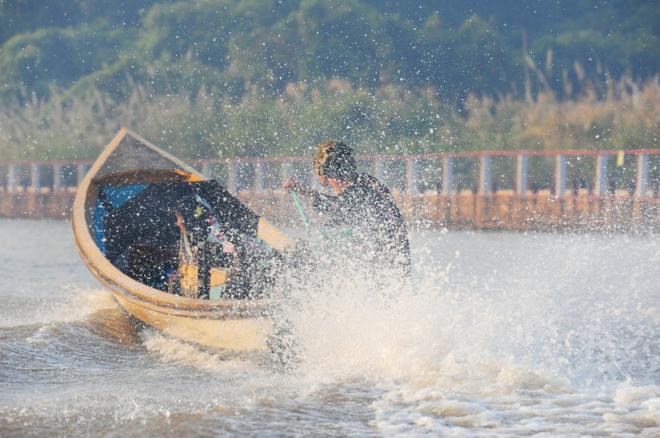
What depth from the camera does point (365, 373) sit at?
29.0ft

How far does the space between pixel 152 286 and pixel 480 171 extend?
692 inches

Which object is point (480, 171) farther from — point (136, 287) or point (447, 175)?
point (136, 287)

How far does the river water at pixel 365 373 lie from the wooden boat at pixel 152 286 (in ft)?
0.82

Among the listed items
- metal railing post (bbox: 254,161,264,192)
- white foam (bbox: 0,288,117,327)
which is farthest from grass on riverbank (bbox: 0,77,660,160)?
white foam (bbox: 0,288,117,327)

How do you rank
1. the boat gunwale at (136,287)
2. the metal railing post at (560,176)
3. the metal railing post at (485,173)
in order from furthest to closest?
the metal railing post at (485,173), the metal railing post at (560,176), the boat gunwale at (136,287)

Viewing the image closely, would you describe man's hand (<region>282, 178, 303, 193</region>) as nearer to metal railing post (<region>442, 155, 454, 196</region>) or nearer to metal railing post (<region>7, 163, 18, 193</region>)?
metal railing post (<region>442, 155, 454, 196</region>)

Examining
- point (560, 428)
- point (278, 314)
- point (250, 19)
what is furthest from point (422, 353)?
point (250, 19)

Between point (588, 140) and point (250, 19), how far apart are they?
19.2 m

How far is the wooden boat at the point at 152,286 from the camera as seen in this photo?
876cm

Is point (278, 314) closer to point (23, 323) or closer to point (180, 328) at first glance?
point (180, 328)

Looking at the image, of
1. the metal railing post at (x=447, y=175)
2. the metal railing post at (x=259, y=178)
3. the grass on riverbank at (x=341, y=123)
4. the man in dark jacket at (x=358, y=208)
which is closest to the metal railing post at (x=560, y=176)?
the grass on riverbank at (x=341, y=123)

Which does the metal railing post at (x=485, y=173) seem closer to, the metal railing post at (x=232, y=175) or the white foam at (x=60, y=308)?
the metal railing post at (x=232, y=175)

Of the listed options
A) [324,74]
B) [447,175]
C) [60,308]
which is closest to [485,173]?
[447,175]

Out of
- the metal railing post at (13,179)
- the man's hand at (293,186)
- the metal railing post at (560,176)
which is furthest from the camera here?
the metal railing post at (13,179)
